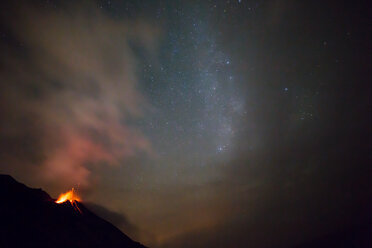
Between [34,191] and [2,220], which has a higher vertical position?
[34,191]

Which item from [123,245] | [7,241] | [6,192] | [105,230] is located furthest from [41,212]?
[123,245]

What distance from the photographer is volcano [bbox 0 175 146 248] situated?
36.4 meters

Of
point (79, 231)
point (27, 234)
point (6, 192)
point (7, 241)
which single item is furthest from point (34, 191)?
point (7, 241)

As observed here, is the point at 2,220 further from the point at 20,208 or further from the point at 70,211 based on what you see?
the point at 70,211

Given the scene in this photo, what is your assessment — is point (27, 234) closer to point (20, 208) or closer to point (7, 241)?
point (7, 241)

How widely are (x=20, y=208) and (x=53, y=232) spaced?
29.5ft

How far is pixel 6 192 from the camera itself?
149 feet

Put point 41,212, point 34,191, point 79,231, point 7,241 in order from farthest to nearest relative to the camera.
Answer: point 34,191 < point 79,231 < point 41,212 < point 7,241

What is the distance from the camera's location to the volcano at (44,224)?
36.4 m

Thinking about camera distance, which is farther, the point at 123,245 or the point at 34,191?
the point at 123,245

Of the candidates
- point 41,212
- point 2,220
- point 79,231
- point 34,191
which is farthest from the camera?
point 34,191

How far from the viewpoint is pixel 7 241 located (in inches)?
1282

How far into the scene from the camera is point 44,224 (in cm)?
4388

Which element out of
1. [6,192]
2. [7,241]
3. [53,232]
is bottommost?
[7,241]
